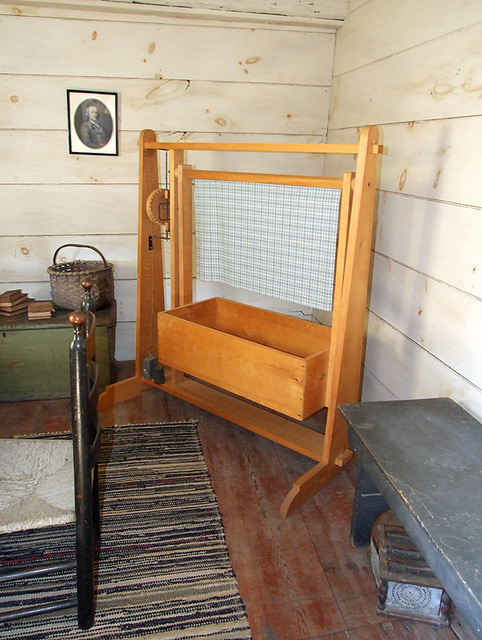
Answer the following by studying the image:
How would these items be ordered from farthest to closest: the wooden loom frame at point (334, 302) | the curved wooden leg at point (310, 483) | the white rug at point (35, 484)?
the curved wooden leg at point (310, 483)
the wooden loom frame at point (334, 302)
the white rug at point (35, 484)

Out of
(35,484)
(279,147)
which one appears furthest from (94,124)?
(35,484)

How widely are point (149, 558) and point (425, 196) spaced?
1524 mm

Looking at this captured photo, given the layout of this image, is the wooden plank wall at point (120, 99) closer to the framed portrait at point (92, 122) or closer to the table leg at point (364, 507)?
the framed portrait at point (92, 122)

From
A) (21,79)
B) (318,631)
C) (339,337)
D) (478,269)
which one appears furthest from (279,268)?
(21,79)

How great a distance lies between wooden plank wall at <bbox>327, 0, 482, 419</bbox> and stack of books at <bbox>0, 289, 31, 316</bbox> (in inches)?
68.0

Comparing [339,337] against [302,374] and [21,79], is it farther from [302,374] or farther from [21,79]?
[21,79]

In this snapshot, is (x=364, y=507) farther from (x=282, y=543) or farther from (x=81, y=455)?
(x=81, y=455)

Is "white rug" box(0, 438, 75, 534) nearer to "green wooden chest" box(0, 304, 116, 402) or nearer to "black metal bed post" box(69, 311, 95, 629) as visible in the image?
"black metal bed post" box(69, 311, 95, 629)

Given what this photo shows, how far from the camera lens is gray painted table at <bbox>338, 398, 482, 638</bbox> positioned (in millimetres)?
984

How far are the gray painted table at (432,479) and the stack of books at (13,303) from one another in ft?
5.89

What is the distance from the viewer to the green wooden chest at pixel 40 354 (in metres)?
2.51

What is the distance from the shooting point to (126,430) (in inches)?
91.8

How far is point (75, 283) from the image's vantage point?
2607mm

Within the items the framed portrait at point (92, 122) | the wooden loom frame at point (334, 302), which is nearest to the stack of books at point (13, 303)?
the wooden loom frame at point (334, 302)
